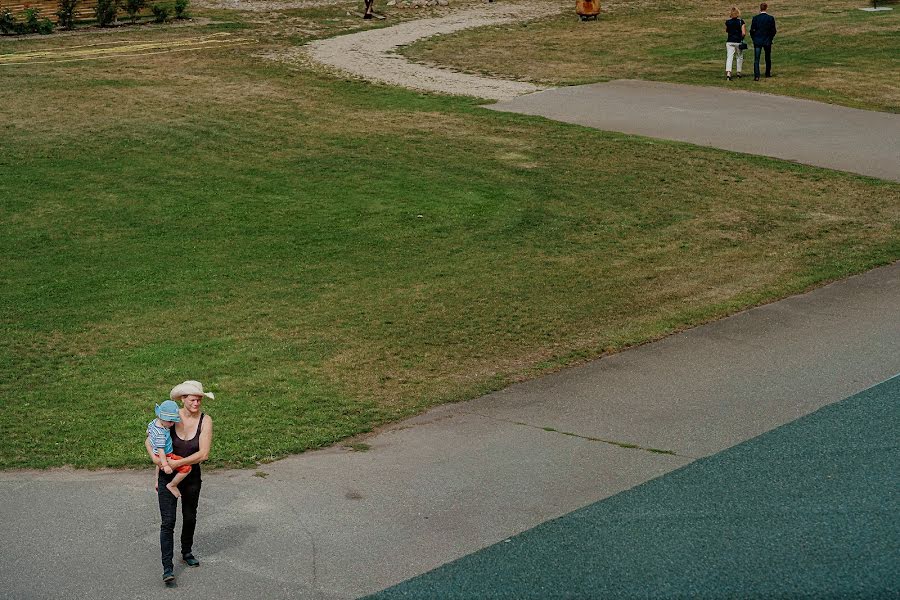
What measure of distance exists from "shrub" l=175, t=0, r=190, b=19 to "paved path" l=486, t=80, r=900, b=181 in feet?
54.5

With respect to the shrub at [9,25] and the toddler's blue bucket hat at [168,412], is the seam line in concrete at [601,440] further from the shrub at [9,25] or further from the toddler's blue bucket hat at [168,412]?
the shrub at [9,25]

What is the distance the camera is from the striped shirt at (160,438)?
1048cm

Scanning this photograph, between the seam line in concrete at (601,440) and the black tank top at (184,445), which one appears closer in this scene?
the black tank top at (184,445)

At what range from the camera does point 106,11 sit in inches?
1660

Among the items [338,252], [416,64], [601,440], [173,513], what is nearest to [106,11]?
[416,64]

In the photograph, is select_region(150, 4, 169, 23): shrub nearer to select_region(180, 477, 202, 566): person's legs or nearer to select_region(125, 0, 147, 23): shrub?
select_region(125, 0, 147, 23): shrub

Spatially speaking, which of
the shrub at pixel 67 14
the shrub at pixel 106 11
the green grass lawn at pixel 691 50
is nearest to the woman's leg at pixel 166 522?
the green grass lawn at pixel 691 50

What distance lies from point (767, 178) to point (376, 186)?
312 inches

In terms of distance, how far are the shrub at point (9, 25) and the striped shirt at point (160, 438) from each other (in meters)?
33.6

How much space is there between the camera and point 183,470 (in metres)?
10.6

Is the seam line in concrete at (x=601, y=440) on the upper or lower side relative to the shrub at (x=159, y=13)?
lower

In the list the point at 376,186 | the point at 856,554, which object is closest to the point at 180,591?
the point at 856,554

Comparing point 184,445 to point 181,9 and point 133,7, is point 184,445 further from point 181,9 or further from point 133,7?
point 181,9

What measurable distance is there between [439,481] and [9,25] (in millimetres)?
33312
